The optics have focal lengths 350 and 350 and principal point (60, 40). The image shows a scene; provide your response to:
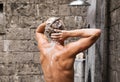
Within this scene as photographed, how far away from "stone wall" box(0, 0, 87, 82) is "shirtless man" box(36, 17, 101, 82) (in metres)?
3.54

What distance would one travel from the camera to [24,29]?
22.5ft

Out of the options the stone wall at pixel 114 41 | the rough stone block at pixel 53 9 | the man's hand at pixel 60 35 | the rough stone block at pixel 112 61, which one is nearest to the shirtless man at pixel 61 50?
the man's hand at pixel 60 35

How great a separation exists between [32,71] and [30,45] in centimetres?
51

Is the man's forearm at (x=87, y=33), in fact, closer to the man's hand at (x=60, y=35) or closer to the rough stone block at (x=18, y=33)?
the man's hand at (x=60, y=35)

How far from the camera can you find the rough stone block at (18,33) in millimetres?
6840

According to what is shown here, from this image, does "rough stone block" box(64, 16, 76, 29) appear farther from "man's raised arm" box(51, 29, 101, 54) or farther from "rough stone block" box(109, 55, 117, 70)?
"man's raised arm" box(51, 29, 101, 54)

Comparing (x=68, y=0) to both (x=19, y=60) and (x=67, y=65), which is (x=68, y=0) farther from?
(x=67, y=65)

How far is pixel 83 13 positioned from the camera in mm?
6859

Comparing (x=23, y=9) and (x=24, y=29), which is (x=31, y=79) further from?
(x=23, y=9)

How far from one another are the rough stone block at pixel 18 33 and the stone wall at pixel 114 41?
123 inches

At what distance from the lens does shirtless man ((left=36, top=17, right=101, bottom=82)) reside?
300cm

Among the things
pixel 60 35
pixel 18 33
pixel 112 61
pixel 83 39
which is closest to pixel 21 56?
pixel 18 33

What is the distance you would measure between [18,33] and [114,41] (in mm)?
3448

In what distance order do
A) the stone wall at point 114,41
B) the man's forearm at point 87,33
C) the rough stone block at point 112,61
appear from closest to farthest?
the man's forearm at point 87,33 → the stone wall at point 114,41 → the rough stone block at point 112,61
